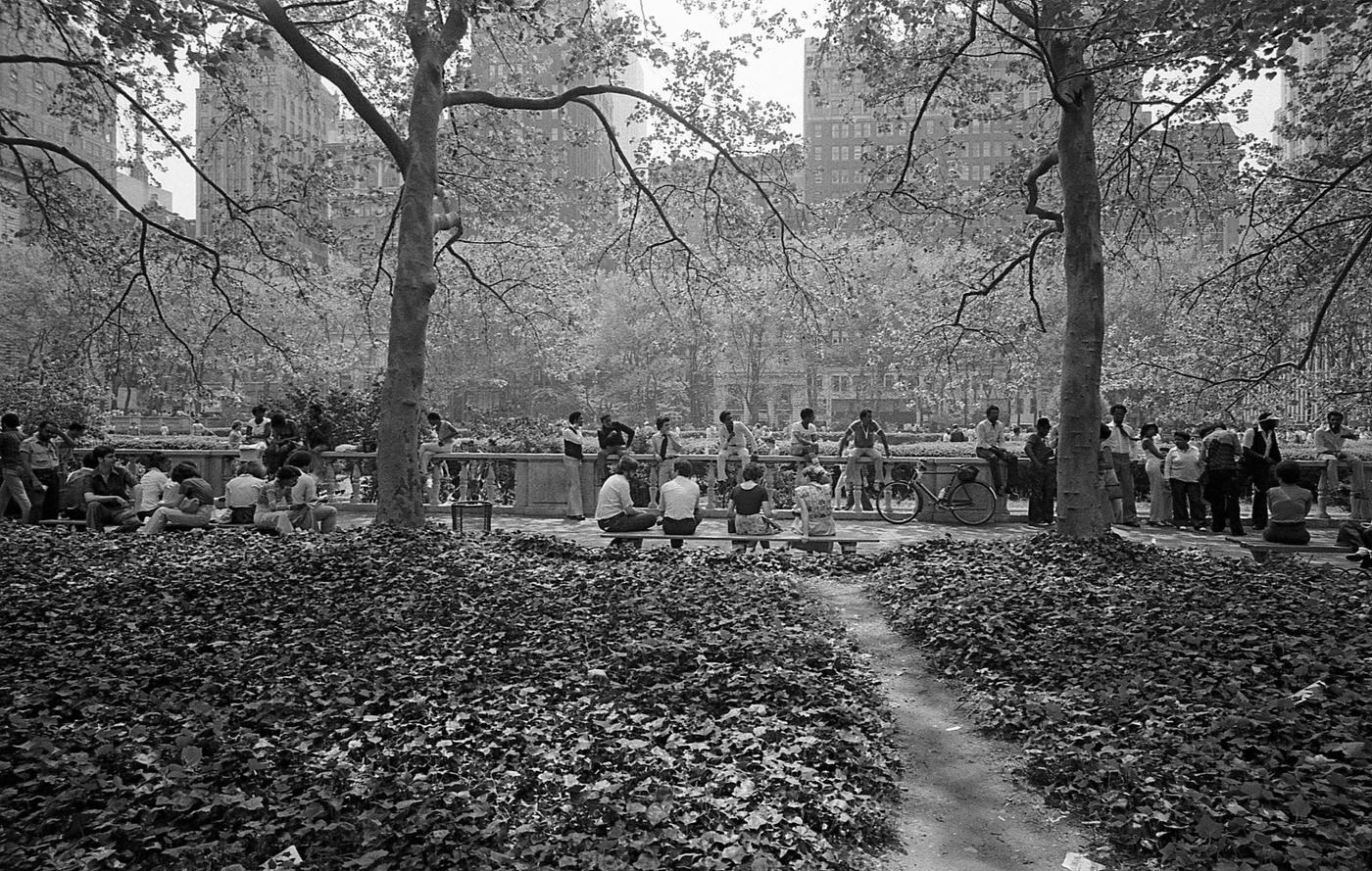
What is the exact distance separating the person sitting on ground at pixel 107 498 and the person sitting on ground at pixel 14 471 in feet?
3.10

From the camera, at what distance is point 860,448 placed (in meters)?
15.7

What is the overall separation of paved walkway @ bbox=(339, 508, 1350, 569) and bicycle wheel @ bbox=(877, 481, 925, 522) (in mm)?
149

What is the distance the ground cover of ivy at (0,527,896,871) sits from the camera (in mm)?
3719

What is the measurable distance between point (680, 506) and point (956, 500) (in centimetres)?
636

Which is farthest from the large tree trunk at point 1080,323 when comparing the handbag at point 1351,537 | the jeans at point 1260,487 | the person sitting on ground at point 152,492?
the person sitting on ground at point 152,492

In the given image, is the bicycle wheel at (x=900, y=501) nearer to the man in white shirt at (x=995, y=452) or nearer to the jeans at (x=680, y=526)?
the man in white shirt at (x=995, y=452)

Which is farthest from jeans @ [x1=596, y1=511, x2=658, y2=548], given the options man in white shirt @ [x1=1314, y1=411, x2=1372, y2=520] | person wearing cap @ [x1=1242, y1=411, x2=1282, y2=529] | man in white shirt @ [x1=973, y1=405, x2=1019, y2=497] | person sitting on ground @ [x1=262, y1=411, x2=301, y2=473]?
man in white shirt @ [x1=1314, y1=411, x2=1372, y2=520]

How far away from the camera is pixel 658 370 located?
48938 millimetres

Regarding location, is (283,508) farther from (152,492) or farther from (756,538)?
(756,538)

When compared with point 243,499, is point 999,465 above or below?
above

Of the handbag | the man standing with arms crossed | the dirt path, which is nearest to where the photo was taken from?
the dirt path

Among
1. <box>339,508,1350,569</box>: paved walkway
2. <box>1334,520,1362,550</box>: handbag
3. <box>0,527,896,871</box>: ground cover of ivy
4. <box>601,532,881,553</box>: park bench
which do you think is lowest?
<box>0,527,896,871</box>: ground cover of ivy

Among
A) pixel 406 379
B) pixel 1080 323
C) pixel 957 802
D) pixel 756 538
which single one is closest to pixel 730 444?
pixel 756 538

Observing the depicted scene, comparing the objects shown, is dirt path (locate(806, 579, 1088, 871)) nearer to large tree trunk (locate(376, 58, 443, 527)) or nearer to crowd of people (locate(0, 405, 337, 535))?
large tree trunk (locate(376, 58, 443, 527))
